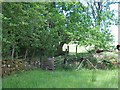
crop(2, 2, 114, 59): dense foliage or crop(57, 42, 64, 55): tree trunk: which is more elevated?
crop(2, 2, 114, 59): dense foliage

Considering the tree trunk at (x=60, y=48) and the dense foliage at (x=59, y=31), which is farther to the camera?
the tree trunk at (x=60, y=48)

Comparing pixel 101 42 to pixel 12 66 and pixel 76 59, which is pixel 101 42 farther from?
pixel 12 66

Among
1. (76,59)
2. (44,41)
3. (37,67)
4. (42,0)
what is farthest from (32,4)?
(76,59)

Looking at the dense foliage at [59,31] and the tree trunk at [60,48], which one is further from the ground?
the dense foliage at [59,31]

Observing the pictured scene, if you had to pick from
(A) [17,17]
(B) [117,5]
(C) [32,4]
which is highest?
(B) [117,5]

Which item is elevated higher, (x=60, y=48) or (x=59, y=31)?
(x=59, y=31)

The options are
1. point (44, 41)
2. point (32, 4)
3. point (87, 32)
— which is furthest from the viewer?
point (87, 32)

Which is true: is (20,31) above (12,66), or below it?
above

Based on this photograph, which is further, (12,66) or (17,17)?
(12,66)

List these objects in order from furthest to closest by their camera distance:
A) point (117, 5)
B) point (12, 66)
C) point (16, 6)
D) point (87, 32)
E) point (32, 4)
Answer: point (117, 5), point (87, 32), point (12, 66), point (32, 4), point (16, 6)

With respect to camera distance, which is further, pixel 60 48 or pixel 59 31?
pixel 60 48

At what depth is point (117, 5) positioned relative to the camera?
25.2ft

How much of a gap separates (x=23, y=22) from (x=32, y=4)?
0.57m

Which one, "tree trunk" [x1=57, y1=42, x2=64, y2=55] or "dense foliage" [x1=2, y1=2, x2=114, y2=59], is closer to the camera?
"dense foliage" [x1=2, y1=2, x2=114, y2=59]
